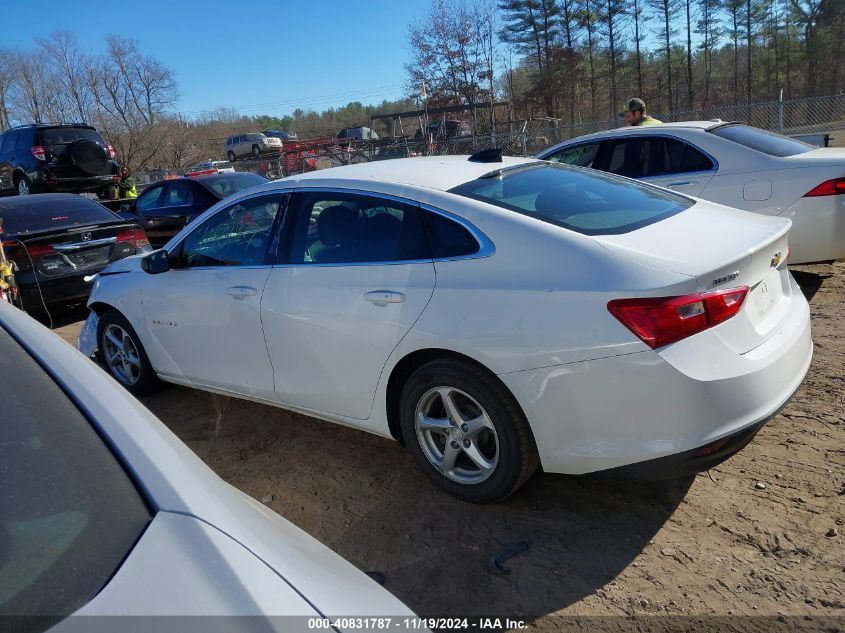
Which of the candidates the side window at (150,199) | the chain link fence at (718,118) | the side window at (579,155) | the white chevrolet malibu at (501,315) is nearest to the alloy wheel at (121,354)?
the white chevrolet malibu at (501,315)

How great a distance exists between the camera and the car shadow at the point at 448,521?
248cm

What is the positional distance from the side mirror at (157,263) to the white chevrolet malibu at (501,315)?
0.25 metres

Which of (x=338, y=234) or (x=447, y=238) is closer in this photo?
(x=447, y=238)

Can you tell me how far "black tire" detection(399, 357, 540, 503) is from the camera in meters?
2.70

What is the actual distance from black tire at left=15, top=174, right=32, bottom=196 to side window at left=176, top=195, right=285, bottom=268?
13622 millimetres

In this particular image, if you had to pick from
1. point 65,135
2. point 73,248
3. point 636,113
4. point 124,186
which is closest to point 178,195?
point 73,248

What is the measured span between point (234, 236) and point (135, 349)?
144 cm

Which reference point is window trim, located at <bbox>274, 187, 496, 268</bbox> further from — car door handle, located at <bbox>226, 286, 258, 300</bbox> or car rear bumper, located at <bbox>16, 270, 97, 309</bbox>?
car rear bumper, located at <bbox>16, 270, 97, 309</bbox>

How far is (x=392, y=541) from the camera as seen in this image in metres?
2.83

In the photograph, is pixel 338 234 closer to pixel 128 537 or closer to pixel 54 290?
pixel 128 537

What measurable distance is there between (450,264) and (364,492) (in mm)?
1290

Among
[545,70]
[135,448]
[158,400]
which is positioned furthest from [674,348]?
[545,70]

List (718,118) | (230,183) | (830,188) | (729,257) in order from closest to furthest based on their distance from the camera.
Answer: (729,257), (830,188), (230,183), (718,118)

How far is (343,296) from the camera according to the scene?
10.5 ft
